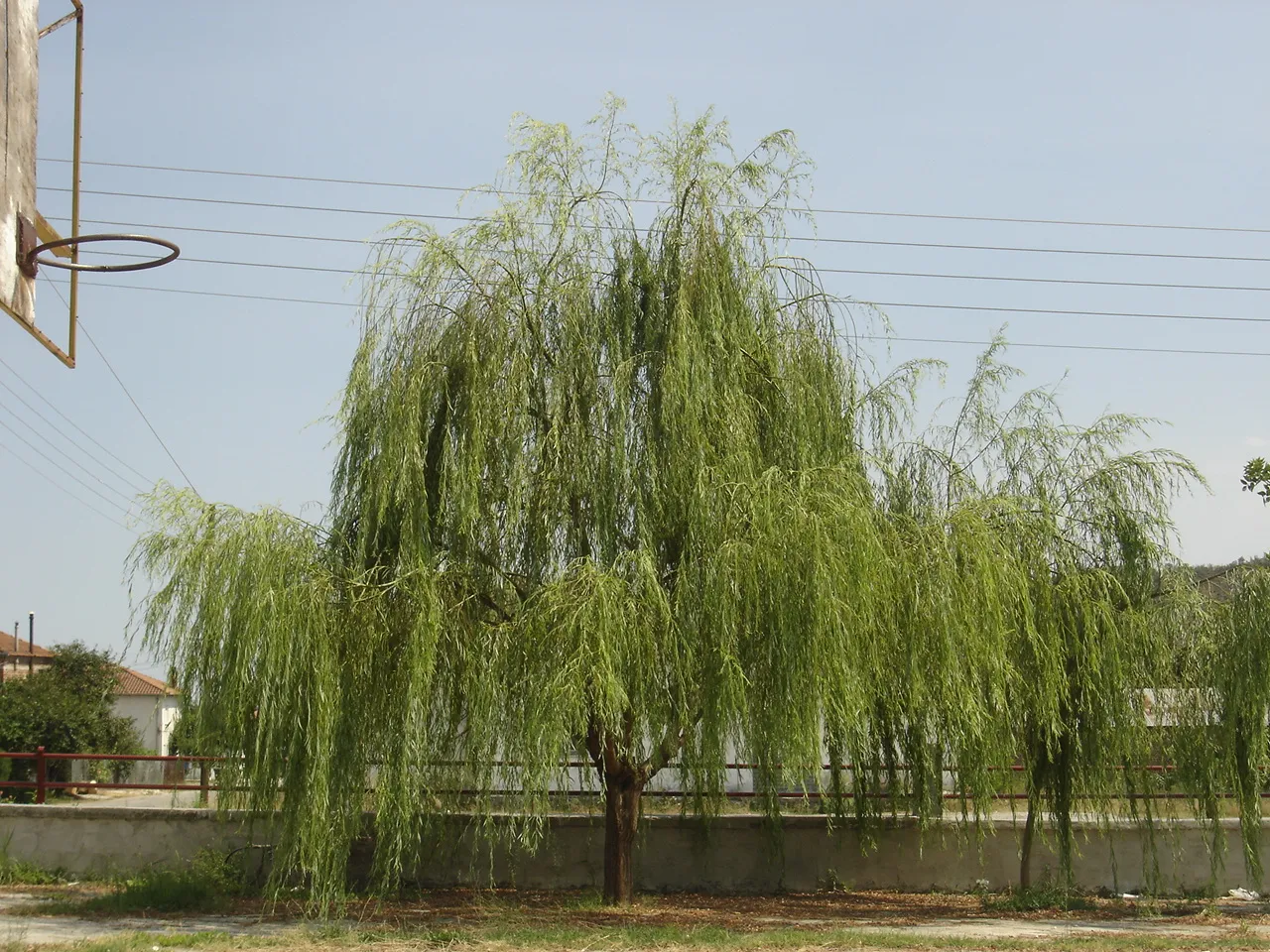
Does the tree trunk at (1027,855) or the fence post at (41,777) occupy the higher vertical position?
the fence post at (41,777)

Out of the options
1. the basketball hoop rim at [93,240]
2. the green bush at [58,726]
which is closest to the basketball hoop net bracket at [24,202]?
the basketball hoop rim at [93,240]

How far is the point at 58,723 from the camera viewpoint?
23.8 metres

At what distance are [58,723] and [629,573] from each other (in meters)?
17.2

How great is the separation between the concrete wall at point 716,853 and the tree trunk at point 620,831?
53.9 inches

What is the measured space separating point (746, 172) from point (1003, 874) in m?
9.30

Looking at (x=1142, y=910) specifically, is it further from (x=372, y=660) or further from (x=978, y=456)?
(x=372, y=660)

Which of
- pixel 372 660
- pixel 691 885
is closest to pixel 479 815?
pixel 372 660

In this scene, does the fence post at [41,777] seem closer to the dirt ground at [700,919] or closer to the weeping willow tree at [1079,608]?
the dirt ground at [700,919]

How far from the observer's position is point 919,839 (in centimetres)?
1489

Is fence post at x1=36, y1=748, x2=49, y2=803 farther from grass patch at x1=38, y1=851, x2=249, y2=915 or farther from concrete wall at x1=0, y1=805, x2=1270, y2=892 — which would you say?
grass patch at x1=38, y1=851, x2=249, y2=915

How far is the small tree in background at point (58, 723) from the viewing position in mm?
22953

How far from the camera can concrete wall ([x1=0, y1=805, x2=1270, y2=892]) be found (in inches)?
579

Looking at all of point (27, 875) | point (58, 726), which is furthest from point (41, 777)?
point (58, 726)

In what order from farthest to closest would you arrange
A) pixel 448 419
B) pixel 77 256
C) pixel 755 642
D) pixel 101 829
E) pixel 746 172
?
pixel 101 829, pixel 746 172, pixel 448 419, pixel 755 642, pixel 77 256
